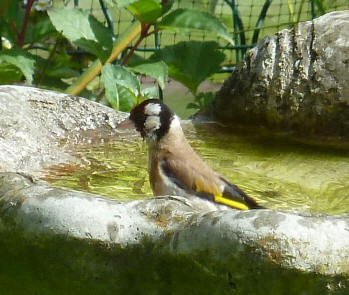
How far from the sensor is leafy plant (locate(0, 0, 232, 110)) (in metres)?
4.88

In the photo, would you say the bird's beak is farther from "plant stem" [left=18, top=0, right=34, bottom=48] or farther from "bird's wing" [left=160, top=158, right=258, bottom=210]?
"plant stem" [left=18, top=0, right=34, bottom=48]

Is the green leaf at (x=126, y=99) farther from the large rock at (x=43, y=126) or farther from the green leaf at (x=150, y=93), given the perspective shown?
the large rock at (x=43, y=126)

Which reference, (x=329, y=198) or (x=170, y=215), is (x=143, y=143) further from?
(x=170, y=215)

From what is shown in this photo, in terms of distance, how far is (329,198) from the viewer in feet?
13.0

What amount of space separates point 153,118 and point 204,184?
0.55m

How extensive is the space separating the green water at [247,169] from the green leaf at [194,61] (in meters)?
0.79

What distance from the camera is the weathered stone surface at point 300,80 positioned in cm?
448

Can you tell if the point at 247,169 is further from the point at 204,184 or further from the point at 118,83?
the point at 118,83

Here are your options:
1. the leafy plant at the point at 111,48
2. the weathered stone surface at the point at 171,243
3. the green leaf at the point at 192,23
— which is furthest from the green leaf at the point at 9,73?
the weathered stone surface at the point at 171,243

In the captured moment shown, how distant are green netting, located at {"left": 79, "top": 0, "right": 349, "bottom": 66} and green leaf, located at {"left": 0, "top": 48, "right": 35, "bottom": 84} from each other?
120 cm

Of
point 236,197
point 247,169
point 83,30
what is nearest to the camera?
point 236,197

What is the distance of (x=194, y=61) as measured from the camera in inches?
222

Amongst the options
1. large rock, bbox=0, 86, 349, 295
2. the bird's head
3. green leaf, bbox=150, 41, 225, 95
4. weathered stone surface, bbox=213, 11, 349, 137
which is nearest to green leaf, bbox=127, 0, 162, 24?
weathered stone surface, bbox=213, 11, 349, 137

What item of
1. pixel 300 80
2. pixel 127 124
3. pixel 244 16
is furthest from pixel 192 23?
pixel 244 16
